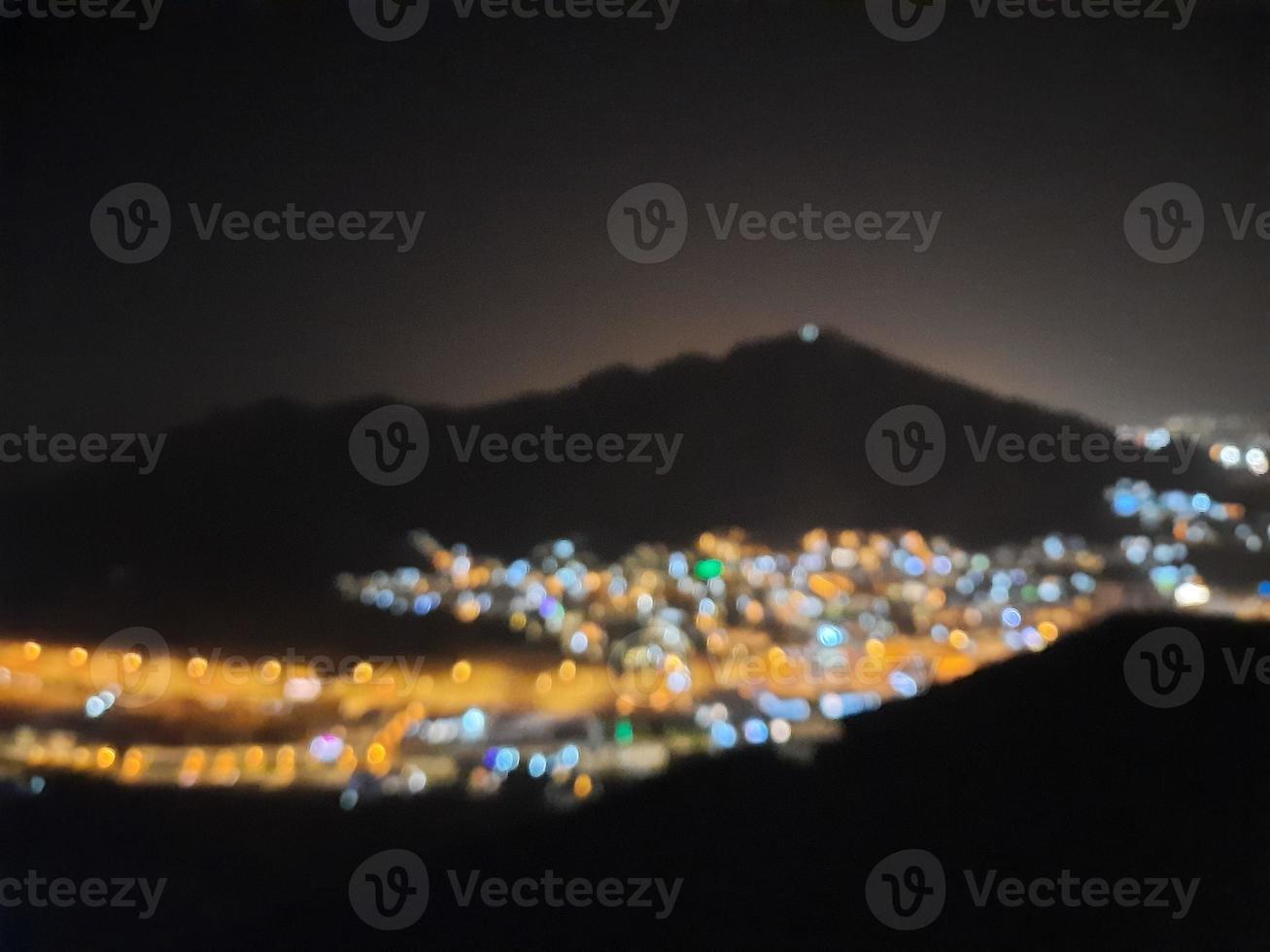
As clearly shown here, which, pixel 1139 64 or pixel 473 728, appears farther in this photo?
pixel 1139 64

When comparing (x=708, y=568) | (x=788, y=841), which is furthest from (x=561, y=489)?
(x=788, y=841)

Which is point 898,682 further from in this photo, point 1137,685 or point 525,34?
point 525,34

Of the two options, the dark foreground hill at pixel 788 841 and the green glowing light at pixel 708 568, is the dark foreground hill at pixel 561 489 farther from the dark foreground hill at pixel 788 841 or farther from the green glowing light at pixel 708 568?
the dark foreground hill at pixel 788 841

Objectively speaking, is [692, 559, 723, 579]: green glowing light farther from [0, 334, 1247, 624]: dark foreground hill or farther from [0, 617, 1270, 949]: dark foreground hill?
[0, 617, 1270, 949]: dark foreground hill

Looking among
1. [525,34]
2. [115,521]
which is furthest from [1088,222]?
[115,521]

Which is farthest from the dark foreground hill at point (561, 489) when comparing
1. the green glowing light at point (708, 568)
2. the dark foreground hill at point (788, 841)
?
the dark foreground hill at point (788, 841)

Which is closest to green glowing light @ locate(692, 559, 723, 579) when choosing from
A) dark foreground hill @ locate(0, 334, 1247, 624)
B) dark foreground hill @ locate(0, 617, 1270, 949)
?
dark foreground hill @ locate(0, 334, 1247, 624)
